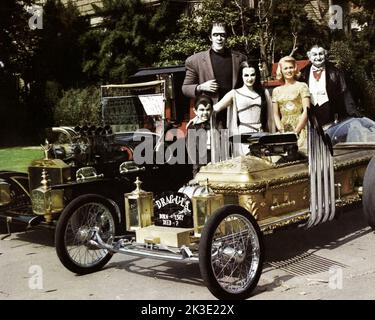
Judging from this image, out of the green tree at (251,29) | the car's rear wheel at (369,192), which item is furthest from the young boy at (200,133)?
the green tree at (251,29)

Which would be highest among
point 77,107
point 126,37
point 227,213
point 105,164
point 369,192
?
point 126,37

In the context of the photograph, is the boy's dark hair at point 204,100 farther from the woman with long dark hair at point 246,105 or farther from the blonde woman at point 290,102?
the blonde woman at point 290,102

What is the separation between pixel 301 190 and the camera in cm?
496

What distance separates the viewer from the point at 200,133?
541 centimetres

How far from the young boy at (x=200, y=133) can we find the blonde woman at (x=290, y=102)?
29.3 inches

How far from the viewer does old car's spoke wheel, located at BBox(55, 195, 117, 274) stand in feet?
15.4

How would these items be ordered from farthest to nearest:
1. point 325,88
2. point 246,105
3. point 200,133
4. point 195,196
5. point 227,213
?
point 325,88 → point 200,133 → point 246,105 → point 195,196 → point 227,213

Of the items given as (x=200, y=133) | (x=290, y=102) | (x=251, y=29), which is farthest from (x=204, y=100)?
(x=251, y=29)

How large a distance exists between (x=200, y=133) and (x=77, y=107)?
10.6 metres

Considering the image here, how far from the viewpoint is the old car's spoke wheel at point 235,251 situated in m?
3.98

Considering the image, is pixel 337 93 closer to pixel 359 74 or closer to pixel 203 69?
pixel 203 69

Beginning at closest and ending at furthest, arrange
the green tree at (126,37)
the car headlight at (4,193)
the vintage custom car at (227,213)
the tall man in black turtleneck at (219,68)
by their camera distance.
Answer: the vintage custom car at (227,213) < the tall man in black turtleneck at (219,68) < the car headlight at (4,193) < the green tree at (126,37)

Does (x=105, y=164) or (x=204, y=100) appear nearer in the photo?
(x=204, y=100)

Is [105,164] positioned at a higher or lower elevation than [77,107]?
lower
